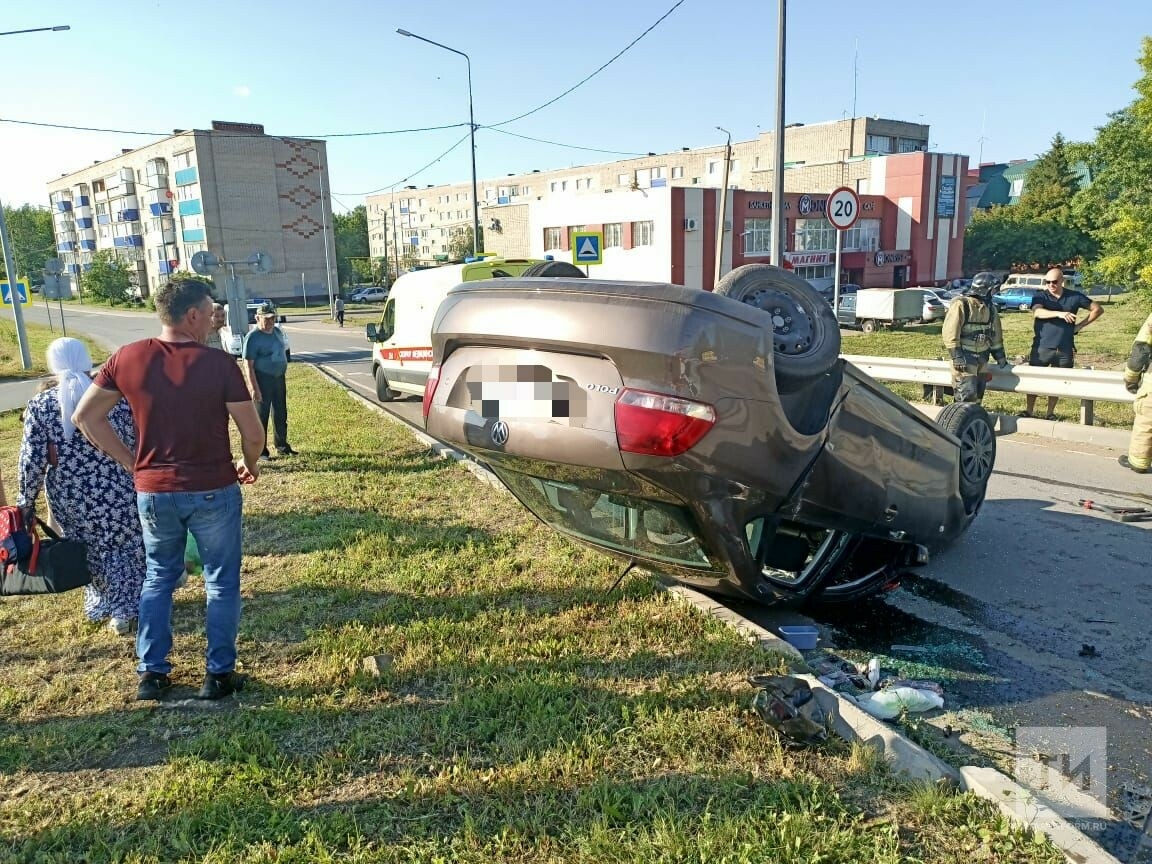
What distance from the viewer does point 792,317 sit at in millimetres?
3539

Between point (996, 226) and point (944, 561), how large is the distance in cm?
6827

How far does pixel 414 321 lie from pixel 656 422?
1034cm

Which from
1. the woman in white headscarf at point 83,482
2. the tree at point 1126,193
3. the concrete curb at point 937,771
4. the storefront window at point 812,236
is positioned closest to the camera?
the concrete curb at point 937,771

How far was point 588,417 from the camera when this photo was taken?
300cm

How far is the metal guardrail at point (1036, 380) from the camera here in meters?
8.49

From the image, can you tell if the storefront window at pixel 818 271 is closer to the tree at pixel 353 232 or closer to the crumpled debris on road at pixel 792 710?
the crumpled debris on road at pixel 792 710

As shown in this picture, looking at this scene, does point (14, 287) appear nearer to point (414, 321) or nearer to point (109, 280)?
point (414, 321)

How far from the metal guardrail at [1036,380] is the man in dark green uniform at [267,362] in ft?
19.3

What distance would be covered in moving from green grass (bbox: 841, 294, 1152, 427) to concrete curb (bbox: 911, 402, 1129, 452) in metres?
0.68

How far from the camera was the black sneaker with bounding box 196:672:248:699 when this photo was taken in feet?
11.6

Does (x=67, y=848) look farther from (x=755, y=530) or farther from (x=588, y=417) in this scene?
(x=755, y=530)

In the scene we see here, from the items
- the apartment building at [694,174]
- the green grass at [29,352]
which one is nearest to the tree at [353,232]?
the apartment building at [694,174]

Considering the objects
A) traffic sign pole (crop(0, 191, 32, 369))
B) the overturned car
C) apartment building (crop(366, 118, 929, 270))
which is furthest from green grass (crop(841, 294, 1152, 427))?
traffic sign pole (crop(0, 191, 32, 369))

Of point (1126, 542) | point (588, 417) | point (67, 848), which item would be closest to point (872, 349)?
point (1126, 542)
